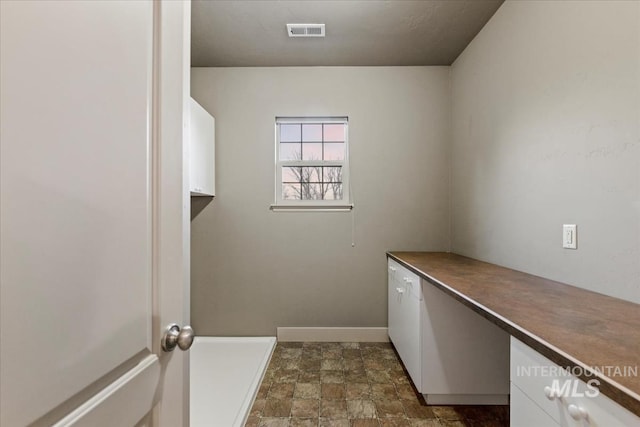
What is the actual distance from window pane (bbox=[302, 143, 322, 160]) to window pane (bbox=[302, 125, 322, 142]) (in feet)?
0.17

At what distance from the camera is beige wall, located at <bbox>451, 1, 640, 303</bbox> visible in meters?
1.24

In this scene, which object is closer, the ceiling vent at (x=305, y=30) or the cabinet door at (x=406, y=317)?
the cabinet door at (x=406, y=317)

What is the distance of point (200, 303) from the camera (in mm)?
3002

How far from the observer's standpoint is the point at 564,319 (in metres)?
1.01

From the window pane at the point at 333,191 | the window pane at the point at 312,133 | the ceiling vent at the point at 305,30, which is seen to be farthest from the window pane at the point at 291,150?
the ceiling vent at the point at 305,30

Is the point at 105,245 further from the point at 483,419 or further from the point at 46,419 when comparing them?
the point at 483,419

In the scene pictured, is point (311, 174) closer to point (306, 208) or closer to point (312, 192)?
point (312, 192)

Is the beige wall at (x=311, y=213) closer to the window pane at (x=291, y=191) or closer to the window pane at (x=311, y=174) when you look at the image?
the window pane at (x=291, y=191)

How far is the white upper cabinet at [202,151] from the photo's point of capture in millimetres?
2508

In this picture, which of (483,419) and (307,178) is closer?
(483,419)

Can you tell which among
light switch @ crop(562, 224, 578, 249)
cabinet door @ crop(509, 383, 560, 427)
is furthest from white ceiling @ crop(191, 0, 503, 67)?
cabinet door @ crop(509, 383, 560, 427)

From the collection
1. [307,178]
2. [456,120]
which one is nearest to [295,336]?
[307,178]

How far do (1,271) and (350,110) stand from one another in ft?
9.74

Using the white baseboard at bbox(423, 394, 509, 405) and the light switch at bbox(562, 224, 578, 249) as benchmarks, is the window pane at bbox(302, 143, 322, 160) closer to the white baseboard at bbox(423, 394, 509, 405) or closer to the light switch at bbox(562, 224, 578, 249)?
the light switch at bbox(562, 224, 578, 249)
